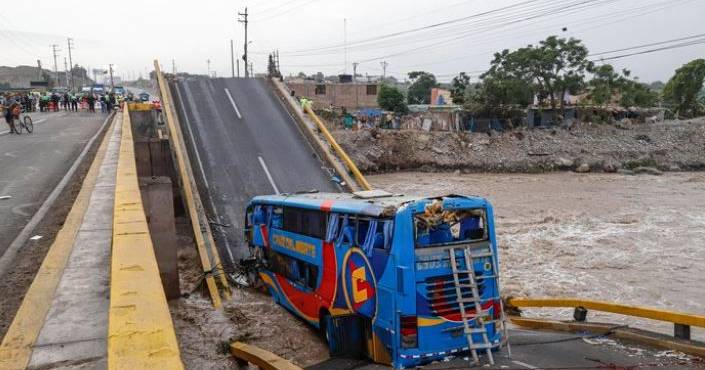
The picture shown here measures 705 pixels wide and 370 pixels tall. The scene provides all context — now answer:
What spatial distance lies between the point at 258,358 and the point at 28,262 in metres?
4.16

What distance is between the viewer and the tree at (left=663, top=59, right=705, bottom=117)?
55.3 meters

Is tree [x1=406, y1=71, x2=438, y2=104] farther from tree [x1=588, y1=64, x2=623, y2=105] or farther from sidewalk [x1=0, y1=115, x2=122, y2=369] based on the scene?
sidewalk [x1=0, y1=115, x2=122, y2=369]

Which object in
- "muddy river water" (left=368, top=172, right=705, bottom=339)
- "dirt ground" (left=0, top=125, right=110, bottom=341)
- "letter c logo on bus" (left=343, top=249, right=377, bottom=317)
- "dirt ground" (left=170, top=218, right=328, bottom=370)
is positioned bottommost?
"muddy river water" (left=368, top=172, right=705, bottom=339)

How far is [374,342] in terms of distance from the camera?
10.3 meters

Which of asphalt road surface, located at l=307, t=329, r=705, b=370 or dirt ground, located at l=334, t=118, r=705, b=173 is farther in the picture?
dirt ground, located at l=334, t=118, r=705, b=173

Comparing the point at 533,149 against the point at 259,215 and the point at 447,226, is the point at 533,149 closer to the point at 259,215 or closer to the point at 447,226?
the point at 259,215

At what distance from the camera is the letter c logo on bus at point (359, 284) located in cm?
1023

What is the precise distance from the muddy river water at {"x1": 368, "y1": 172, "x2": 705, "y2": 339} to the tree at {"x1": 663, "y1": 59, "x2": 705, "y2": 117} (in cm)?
1741

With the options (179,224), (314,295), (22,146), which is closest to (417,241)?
(314,295)

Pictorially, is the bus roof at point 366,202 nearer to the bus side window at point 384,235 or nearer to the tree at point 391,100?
the bus side window at point 384,235

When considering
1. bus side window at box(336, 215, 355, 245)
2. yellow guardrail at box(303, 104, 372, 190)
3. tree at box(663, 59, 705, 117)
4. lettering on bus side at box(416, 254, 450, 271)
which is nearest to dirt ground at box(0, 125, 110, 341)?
bus side window at box(336, 215, 355, 245)

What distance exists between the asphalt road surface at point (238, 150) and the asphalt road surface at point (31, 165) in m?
4.60

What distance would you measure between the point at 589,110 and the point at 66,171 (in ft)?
146

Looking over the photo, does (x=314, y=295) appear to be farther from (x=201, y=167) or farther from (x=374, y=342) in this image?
(x=201, y=167)
